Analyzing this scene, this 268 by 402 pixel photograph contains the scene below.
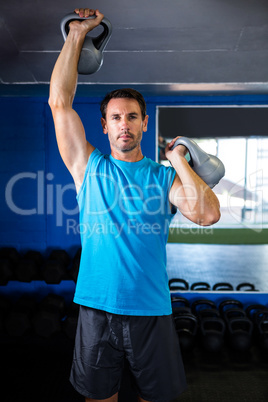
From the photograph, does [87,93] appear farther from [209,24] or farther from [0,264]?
[0,264]

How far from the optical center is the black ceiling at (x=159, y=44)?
53.3 inches

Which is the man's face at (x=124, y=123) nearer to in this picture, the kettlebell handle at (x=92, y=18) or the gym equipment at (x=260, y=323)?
the kettlebell handle at (x=92, y=18)

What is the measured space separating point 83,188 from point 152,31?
988 mm

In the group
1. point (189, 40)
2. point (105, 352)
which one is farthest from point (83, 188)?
point (189, 40)

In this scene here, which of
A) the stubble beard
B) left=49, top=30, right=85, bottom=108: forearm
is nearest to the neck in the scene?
the stubble beard

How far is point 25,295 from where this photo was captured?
2391 millimetres

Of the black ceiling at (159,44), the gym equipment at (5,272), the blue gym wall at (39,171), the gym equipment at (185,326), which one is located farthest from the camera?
the blue gym wall at (39,171)

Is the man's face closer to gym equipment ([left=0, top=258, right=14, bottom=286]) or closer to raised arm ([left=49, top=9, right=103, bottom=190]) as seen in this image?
raised arm ([left=49, top=9, right=103, bottom=190])

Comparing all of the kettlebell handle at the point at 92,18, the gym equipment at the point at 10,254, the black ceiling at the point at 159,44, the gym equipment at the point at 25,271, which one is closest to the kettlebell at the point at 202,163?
the kettlebell handle at the point at 92,18

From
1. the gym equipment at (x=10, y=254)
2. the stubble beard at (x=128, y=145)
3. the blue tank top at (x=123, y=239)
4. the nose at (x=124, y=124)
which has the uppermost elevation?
the nose at (x=124, y=124)

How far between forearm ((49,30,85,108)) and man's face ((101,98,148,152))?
16 centimetres

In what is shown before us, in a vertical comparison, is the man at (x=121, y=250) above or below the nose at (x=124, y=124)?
below

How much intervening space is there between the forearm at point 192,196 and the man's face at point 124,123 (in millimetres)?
156

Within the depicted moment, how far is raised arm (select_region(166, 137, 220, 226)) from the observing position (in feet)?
3.27
